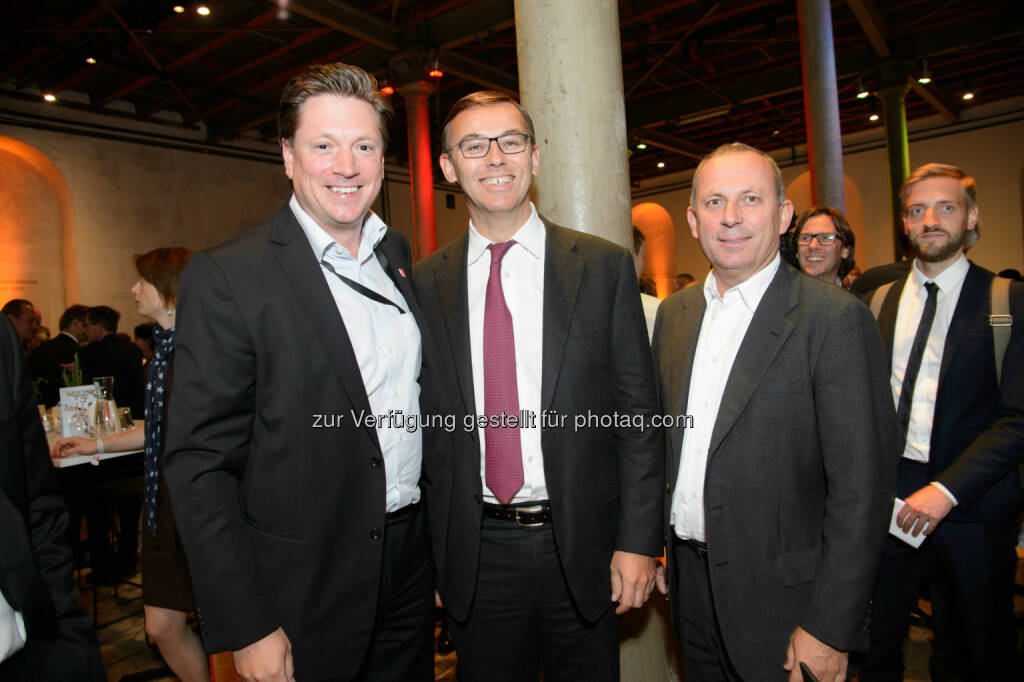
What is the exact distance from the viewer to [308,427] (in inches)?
59.4

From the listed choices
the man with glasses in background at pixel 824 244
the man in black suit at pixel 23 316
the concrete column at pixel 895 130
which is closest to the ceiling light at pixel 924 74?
the concrete column at pixel 895 130

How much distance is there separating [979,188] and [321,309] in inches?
702

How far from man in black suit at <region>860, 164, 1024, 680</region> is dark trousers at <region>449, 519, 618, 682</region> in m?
A: 1.28

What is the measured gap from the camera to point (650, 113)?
14023mm

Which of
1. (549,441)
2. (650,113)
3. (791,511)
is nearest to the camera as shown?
(791,511)

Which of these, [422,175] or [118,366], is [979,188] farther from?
[118,366]

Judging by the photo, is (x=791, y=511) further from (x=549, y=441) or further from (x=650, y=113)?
(x=650, y=113)

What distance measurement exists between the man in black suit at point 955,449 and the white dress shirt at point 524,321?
1.44 m

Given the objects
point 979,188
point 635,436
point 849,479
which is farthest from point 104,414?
point 979,188

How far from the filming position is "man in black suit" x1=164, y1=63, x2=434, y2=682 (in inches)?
55.2

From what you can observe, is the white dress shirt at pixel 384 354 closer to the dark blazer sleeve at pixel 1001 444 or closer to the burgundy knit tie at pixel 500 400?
the burgundy knit tie at pixel 500 400

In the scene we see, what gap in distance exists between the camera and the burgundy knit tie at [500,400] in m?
1.79

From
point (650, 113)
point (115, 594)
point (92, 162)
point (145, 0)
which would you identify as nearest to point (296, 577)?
point (115, 594)

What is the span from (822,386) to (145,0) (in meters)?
9.48
